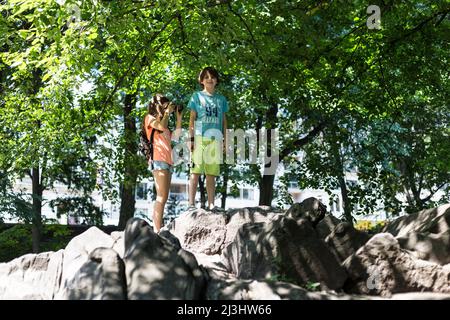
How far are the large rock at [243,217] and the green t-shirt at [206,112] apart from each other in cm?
142

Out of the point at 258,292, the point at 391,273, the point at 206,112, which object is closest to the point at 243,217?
the point at 206,112

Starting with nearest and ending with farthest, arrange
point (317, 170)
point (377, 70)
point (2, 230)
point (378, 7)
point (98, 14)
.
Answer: point (98, 14) < point (378, 7) < point (377, 70) < point (317, 170) < point (2, 230)

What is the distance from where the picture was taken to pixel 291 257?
265 inches

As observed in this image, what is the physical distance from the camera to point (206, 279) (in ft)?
18.8

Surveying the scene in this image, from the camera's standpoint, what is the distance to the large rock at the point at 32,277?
713 cm

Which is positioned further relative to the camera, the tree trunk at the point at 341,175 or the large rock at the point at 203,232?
the tree trunk at the point at 341,175

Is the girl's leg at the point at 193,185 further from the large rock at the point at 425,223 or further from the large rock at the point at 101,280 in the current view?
the large rock at the point at 101,280

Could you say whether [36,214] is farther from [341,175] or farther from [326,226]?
[326,226]

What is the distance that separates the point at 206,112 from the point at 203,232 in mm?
1921

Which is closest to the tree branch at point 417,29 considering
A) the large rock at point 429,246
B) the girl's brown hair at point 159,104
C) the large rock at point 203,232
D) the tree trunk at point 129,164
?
the large rock at point 203,232
